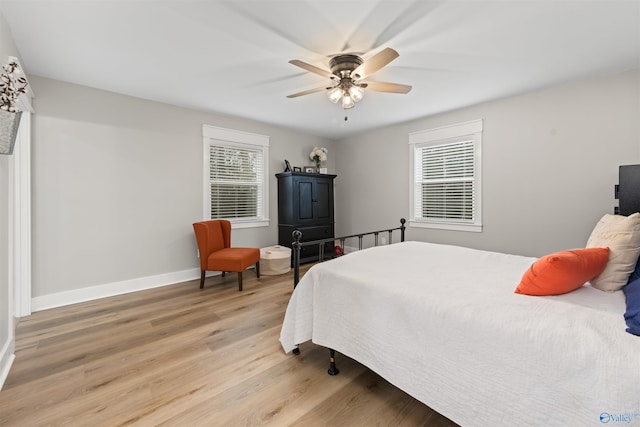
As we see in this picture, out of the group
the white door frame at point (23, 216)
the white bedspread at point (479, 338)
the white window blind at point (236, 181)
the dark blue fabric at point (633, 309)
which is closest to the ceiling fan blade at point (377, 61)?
the white bedspread at point (479, 338)

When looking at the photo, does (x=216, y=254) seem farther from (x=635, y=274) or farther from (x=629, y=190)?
(x=629, y=190)

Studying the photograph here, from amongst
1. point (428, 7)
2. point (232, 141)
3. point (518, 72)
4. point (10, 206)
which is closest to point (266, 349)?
point (10, 206)

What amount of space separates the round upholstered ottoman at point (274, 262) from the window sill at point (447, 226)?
2175 mm

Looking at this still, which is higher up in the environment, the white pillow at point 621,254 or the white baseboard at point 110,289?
the white pillow at point 621,254

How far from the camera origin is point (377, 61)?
211 centimetres

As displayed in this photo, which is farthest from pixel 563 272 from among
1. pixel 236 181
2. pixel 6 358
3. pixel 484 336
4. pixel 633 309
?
pixel 236 181

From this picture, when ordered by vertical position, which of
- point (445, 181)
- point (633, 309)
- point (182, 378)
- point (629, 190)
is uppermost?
point (445, 181)

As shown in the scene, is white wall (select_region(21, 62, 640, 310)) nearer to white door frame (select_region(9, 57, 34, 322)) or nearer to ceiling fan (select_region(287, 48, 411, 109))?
white door frame (select_region(9, 57, 34, 322))

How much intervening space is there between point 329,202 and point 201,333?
3.37 meters

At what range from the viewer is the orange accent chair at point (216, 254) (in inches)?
139

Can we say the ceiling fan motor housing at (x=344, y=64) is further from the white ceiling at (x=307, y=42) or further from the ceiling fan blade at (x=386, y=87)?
the ceiling fan blade at (x=386, y=87)

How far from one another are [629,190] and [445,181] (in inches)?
80.5

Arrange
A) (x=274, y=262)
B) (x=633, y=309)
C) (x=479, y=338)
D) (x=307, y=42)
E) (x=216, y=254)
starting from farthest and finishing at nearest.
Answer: (x=274, y=262) → (x=216, y=254) → (x=307, y=42) → (x=479, y=338) → (x=633, y=309)

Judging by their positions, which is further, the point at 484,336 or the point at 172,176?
the point at 172,176
